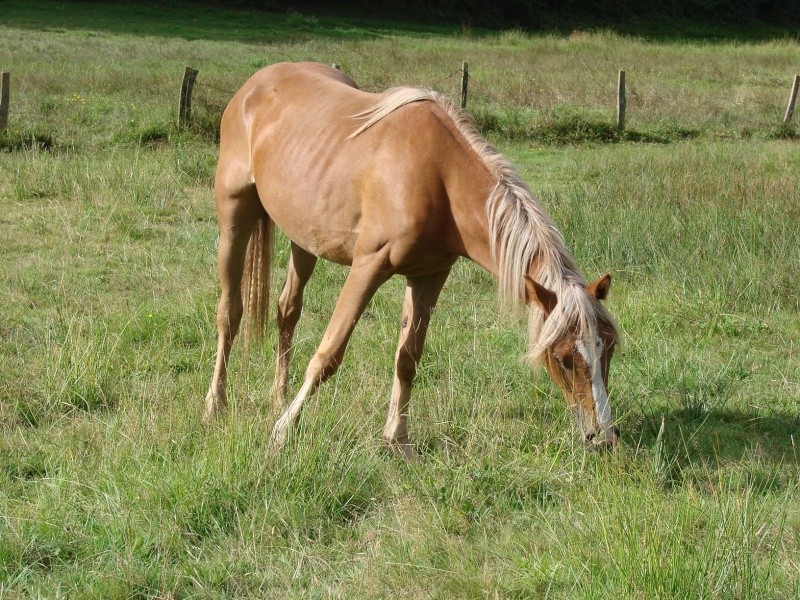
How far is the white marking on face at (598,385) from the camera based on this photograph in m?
3.64

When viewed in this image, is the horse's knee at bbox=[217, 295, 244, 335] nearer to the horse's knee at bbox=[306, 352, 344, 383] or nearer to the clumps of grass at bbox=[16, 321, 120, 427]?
the clumps of grass at bbox=[16, 321, 120, 427]

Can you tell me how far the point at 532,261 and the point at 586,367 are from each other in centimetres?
54

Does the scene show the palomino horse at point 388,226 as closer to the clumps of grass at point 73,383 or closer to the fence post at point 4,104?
the clumps of grass at point 73,383

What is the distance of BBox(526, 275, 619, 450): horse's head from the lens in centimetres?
365

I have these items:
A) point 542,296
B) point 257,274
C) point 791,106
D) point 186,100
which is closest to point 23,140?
point 186,100

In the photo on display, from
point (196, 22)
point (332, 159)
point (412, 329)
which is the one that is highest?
point (196, 22)

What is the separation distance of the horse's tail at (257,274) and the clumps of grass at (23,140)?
7166 mm

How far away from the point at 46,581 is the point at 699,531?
228 cm

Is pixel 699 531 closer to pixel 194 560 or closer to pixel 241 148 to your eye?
pixel 194 560

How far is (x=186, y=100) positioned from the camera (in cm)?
1335

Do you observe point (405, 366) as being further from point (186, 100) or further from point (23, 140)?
point (186, 100)

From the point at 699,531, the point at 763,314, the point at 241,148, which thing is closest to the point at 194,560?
the point at 699,531

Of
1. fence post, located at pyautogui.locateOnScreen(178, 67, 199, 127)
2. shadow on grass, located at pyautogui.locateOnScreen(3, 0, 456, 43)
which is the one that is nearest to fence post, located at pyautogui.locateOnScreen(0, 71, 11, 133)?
fence post, located at pyautogui.locateOnScreen(178, 67, 199, 127)

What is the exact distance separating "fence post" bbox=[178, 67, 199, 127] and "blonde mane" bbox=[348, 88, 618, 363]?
987 cm
